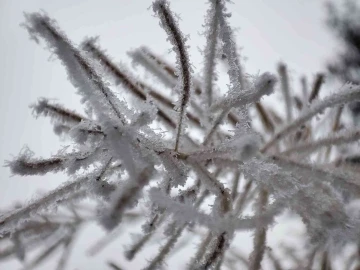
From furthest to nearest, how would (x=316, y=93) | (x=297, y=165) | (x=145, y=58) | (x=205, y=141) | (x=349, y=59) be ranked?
1. (x=349, y=59)
2. (x=316, y=93)
3. (x=145, y=58)
4. (x=205, y=141)
5. (x=297, y=165)

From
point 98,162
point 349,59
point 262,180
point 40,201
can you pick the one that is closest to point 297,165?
point 262,180

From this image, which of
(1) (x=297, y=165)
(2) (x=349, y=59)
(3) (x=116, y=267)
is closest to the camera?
(1) (x=297, y=165)

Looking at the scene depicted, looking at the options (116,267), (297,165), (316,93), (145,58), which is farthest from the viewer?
(316,93)

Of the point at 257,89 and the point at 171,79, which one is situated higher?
the point at 171,79

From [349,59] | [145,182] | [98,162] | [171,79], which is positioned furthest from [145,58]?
[349,59]

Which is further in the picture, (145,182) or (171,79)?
(171,79)

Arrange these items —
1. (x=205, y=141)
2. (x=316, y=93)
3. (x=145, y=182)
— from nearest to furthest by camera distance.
→ (x=145, y=182)
(x=205, y=141)
(x=316, y=93)

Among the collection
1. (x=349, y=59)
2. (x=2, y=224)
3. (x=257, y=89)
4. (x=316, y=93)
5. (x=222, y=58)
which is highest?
(x=349, y=59)

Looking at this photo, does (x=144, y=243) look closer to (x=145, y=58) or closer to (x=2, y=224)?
(x=2, y=224)

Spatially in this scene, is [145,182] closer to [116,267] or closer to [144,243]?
[144,243]
